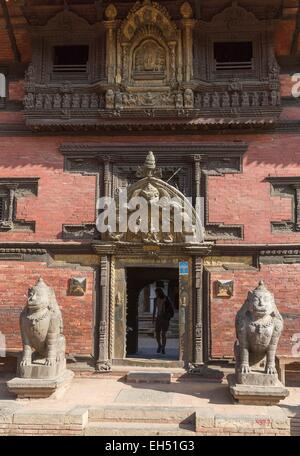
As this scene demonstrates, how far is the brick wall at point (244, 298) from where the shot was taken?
9.91m

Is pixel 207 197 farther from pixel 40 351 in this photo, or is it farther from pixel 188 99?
pixel 40 351

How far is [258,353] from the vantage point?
8219 millimetres

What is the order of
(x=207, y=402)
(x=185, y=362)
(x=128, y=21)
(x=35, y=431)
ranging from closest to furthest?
(x=35, y=431), (x=207, y=402), (x=185, y=362), (x=128, y=21)

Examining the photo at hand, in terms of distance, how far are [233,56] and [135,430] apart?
29.6 ft

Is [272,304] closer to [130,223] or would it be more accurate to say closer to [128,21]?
[130,223]

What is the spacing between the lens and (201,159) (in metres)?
10.5

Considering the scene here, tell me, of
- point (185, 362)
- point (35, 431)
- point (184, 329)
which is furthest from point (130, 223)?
point (35, 431)

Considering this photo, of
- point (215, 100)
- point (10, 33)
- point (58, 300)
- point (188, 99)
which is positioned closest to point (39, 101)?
point (10, 33)

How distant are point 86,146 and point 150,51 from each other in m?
2.65

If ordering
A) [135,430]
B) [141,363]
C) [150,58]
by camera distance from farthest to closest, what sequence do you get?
[150,58] < [141,363] < [135,430]

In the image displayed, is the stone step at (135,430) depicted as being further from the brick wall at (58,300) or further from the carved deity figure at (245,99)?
the carved deity figure at (245,99)

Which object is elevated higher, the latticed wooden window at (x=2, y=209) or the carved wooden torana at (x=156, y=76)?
the carved wooden torana at (x=156, y=76)

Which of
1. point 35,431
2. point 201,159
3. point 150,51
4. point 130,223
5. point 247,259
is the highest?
point 150,51

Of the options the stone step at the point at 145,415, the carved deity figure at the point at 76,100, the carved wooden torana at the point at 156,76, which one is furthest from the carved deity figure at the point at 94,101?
the stone step at the point at 145,415
